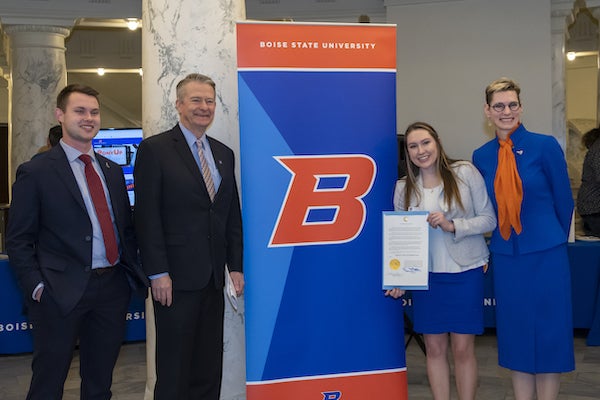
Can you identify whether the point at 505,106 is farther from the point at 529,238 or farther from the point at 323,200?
the point at 323,200

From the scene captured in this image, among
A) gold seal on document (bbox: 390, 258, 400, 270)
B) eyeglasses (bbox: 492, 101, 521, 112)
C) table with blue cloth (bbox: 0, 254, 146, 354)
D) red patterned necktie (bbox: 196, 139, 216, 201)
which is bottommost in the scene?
table with blue cloth (bbox: 0, 254, 146, 354)

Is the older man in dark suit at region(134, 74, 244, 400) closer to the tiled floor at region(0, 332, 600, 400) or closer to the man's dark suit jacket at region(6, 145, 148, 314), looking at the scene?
the man's dark suit jacket at region(6, 145, 148, 314)

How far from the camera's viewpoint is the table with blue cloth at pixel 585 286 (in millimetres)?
6086

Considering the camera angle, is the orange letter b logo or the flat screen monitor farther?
the flat screen monitor

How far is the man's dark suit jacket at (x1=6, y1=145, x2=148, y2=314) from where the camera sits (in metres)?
3.16

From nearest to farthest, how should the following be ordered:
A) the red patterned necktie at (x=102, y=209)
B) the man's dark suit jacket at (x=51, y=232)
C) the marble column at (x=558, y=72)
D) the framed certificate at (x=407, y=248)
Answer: the man's dark suit jacket at (x=51, y=232) → the red patterned necktie at (x=102, y=209) → the framed certificate at (x=407, y=248) → the marble column at (x=558, y=72)

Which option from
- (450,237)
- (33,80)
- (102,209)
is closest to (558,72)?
(33,80)

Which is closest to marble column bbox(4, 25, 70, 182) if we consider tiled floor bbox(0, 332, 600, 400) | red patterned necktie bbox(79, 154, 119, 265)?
tiled floor bbox(0, 332, 600, 400)

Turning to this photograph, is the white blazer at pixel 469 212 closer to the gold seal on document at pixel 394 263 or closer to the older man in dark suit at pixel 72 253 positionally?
the gold seal on document at pixel 394 263

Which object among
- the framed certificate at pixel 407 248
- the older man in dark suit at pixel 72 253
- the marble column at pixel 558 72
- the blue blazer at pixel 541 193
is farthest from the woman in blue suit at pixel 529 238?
the marble column at pixel 558 72

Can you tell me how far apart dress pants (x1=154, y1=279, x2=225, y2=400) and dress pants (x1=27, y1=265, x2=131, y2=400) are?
0.63 feet

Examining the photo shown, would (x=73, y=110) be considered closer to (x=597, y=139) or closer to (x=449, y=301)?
(x=449, y=301)

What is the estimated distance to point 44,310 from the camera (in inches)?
127

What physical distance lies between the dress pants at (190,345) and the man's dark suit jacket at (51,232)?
0.41 m
